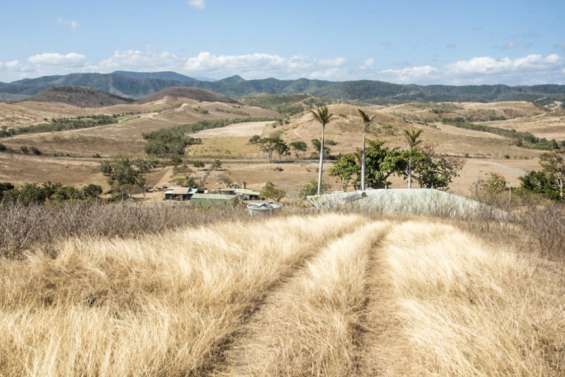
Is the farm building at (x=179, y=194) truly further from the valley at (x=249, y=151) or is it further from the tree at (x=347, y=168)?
the tree at (x=347, y=168)

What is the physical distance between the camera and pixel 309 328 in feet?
13.5

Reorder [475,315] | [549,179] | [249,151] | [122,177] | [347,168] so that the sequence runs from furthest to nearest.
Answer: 1. [249,151]
2. [122,177]
3. [347,168]
4. [549,179]
5. [475,315]

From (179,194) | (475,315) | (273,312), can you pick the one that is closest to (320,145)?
(179,194)

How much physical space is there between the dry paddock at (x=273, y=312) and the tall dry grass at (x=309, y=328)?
16 mm

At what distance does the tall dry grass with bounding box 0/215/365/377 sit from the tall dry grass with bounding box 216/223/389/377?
23 centimetres

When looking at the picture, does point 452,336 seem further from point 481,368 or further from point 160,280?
point 160,280

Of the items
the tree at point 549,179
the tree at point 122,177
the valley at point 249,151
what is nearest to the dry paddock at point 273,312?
the tree at point 549,179

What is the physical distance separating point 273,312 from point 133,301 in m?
1.47

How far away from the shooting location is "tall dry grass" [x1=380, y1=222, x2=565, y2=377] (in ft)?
11.3

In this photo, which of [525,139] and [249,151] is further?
[525,139]

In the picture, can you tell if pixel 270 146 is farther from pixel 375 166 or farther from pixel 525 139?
pixel 525 139

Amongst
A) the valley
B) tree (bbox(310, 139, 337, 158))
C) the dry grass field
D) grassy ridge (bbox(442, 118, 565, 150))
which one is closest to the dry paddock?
the valley

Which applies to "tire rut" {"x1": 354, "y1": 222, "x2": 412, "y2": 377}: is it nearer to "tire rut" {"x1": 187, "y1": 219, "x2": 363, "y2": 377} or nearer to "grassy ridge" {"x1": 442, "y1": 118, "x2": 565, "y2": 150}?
"tire rut" {"x1": 187, "y1": 219, "x2": 363, "y2": 377}

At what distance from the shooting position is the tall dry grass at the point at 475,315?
3.45m
